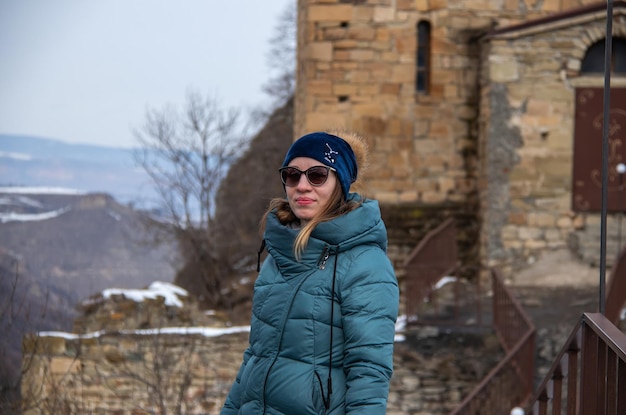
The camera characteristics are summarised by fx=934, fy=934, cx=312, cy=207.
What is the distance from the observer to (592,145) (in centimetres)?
1266

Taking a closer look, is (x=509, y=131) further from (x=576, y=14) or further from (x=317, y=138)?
(x=317, y=138)

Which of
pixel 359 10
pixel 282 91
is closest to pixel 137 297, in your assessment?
pixel 359 10

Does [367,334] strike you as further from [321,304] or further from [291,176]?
[291,176]

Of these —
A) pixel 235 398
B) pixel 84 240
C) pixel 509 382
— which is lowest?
pixel 84 240

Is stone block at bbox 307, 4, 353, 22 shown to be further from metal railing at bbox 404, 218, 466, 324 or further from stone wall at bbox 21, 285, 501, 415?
stone wall at bbox 21, 285, 501, 415

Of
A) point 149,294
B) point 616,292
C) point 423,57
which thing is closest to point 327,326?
point 616,292

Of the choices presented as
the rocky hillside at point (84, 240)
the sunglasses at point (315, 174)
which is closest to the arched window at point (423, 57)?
the rocky hillside at point (84, 240)

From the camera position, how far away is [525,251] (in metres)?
12.8

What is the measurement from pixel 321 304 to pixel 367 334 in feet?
0.64

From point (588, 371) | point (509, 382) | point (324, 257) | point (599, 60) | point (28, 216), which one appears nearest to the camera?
point (324, 257)

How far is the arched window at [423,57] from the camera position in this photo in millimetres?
13430

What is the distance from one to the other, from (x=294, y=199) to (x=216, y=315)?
9.32m

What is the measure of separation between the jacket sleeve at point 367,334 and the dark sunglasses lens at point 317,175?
0.35 metres

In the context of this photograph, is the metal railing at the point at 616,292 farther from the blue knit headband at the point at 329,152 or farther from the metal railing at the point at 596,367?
the blue knit headband at the point at 329,152
